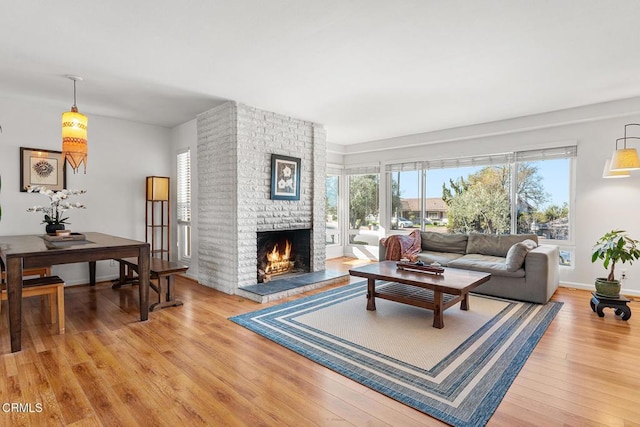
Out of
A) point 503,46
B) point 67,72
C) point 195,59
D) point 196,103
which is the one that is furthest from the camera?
point 196,103

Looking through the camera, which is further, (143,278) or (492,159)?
(492,159)

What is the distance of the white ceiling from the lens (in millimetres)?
2307

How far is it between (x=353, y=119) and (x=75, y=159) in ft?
12.2

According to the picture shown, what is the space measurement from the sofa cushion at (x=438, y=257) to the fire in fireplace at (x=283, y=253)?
1.83 m

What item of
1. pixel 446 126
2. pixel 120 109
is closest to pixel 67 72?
pixel 120 109

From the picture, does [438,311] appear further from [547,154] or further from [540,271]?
[547,154]

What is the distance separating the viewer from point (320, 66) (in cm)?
322

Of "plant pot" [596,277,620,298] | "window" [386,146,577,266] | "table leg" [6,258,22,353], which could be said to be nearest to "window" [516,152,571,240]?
"window" [386,146,577,266]

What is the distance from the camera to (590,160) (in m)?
4.62

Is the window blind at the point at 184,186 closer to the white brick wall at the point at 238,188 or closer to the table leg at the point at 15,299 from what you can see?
the white brick wall at the point at 238,188

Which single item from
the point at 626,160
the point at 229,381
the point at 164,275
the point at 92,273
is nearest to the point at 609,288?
the point at 626,160

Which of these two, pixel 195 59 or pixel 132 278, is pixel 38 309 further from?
pixel 195 59

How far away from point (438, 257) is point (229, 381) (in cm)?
370

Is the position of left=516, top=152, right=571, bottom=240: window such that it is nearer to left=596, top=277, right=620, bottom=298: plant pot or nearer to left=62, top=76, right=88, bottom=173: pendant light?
left=596, top=277, right=620, bottom=298: plant pot
